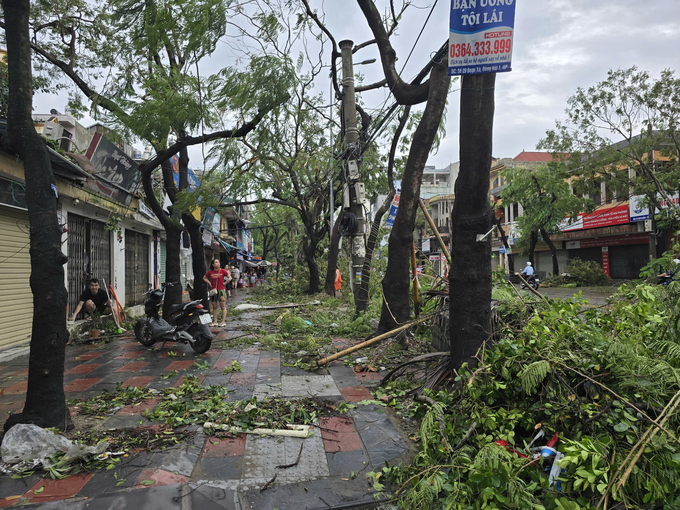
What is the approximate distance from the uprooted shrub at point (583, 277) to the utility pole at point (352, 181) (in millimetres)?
20284

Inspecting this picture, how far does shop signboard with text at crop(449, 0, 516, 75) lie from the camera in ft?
13.2

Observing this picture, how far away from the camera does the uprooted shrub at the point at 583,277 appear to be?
26906mm

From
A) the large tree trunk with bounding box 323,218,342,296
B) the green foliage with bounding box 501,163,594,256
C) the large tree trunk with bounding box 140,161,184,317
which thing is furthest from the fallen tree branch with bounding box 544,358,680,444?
the green foliage with bounding box 501,163,594,256

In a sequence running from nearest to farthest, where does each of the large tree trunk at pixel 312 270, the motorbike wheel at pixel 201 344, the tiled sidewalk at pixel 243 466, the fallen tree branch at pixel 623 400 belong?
the fallen tree branch at pixel 623 400 → the tiled sidewalk at pixel 243 466 → the motorbike wheel at pixel 201 344 → the large tree trunk at pixel 312 270

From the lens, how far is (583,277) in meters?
27.0

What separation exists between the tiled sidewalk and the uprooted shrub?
2519 cm

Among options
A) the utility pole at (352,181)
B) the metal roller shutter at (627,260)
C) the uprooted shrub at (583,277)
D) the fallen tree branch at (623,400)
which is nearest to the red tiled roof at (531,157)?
the metal roller shutter at (627,260)

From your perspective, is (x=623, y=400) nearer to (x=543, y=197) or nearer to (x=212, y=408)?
(x=212, y=408)

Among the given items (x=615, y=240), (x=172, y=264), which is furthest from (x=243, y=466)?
(x=615, y=240)

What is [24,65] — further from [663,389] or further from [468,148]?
[663,389]

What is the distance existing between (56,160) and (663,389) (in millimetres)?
8694

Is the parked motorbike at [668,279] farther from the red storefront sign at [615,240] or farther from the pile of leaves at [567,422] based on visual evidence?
→ the red storefront sign at [615,240]

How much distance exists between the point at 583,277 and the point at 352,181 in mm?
21806

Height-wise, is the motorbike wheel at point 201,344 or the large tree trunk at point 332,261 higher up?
the large tree trunk at point 332,261
